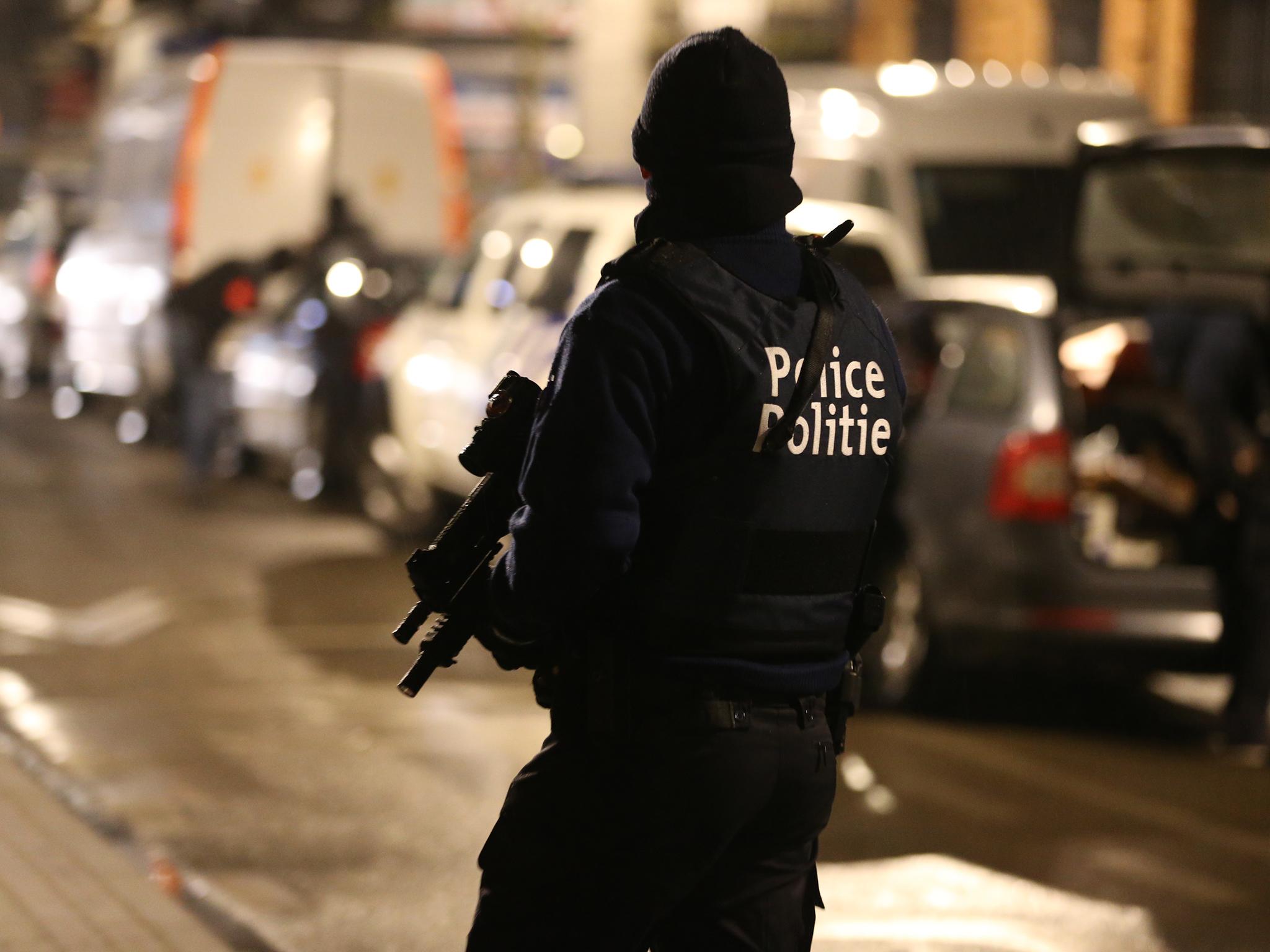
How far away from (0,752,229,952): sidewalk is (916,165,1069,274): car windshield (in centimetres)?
894

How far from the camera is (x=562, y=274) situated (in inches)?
407

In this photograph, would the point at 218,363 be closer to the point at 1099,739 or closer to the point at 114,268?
the point at 114,268

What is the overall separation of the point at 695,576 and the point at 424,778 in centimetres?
407

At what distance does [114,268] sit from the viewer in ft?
53.5

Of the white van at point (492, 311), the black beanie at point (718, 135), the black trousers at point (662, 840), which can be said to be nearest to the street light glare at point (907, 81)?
the white van at point (492, 311)

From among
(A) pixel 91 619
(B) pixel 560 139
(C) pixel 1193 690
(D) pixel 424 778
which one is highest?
(D) pixel 424 778

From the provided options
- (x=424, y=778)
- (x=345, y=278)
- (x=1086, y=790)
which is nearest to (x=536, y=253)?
(x=345, y=278)

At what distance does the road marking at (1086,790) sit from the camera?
253 inches

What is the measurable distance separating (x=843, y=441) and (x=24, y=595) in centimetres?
755

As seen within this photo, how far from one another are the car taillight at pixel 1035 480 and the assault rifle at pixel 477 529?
4717mm

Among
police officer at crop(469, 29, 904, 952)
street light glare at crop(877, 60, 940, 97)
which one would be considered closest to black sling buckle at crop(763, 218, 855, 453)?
police officer at crop(469, 29, 904, 952)

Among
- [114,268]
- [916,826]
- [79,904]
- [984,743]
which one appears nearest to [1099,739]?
[984,743]

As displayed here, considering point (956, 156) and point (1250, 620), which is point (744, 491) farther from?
point (956, 156)

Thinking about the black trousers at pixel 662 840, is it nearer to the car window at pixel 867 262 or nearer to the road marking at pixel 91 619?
the road marking at pixel 91 619
